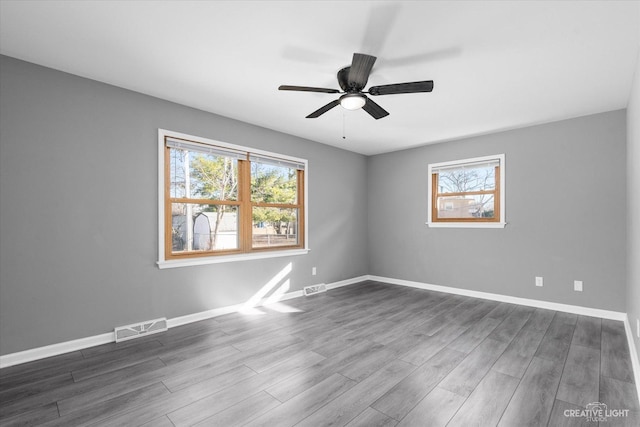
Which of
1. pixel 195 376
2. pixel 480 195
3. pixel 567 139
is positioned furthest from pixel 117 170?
pixel 567 139

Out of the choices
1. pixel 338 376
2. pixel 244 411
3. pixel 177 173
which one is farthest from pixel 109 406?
pixel 177 173

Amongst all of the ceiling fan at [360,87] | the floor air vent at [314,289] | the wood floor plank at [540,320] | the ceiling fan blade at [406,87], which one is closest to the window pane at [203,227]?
the floor air vent at [314,289]

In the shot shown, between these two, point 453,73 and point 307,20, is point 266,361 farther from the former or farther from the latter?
point 453,73

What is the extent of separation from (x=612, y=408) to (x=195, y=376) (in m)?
2.90

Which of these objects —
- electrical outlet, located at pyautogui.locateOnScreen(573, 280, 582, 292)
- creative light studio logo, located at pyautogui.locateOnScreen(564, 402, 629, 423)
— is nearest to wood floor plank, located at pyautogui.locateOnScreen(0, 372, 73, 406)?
creative light studio logo, located at pyautogui.locateOnScreen(564, 402, 629, 423)

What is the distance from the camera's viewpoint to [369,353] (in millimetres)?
2771

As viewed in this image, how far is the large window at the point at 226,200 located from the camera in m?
3.59

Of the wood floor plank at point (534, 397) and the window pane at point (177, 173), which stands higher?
the window pane at point (177, 173)

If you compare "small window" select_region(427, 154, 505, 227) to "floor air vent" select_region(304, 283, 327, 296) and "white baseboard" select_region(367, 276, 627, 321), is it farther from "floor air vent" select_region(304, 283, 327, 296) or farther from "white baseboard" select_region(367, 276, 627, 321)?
"floor air vent" select_region(304, 283, 327, 296)

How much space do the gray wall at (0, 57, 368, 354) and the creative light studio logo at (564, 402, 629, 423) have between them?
3.48m

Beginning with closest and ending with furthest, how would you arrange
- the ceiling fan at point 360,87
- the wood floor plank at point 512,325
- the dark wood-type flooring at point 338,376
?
the dark wood-type flooring at point 338,376
the ceiling fan at point 360,87
the wood floor plank at point 512,325

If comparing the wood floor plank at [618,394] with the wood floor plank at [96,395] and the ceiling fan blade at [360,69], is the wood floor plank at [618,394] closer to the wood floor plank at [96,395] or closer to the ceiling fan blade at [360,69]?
the ceiling fan blade at [360,69]

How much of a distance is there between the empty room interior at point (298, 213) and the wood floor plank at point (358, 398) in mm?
19

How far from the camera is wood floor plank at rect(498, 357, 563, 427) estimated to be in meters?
1.85
